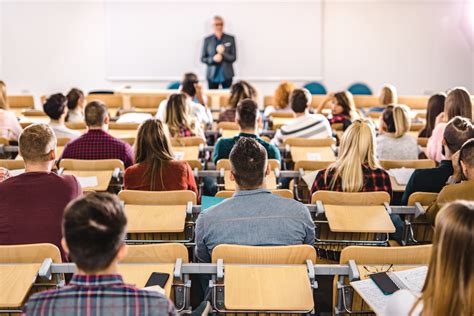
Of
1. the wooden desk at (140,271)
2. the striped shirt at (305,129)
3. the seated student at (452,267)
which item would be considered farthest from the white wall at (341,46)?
Result: the seated student at (452,267)

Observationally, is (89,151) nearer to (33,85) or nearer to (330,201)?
(330,201)

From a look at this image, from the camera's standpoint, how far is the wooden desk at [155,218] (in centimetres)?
350

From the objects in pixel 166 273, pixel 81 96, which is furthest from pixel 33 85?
pixel 166 273

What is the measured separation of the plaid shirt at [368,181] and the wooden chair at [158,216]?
91cm

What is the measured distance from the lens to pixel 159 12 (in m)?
11.5

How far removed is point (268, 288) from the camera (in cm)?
274

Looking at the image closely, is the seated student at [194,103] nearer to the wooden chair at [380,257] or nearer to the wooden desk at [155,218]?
the wooden desk at [155,218]

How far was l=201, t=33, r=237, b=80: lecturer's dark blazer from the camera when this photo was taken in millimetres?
10883

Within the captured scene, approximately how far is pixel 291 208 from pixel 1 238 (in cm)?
151

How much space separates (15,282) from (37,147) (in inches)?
40.8

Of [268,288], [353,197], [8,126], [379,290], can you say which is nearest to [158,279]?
[268,288]

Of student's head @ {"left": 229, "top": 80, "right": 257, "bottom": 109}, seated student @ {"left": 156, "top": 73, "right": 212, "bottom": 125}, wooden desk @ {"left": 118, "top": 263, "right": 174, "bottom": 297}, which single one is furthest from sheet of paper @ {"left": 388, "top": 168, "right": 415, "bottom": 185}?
seated student @ {"left": 156, "top": 73, "right": 212, "bottom": 125}

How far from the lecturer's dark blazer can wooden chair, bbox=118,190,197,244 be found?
7139 mm

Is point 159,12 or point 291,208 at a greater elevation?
point 159,12
